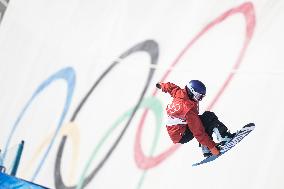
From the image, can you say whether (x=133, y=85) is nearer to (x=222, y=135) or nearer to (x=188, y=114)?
(x=222, y=135)

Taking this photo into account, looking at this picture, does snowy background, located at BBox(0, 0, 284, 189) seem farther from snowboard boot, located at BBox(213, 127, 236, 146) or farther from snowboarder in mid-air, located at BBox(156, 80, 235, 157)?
snowboarder in mid-air, located at BBox(156, 80, 235, 157)

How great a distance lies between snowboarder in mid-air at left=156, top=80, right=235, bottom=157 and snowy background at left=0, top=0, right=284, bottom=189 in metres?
1.52

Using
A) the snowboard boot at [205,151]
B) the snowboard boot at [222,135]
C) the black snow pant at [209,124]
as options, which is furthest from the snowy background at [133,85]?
the black snow pant at [209,124]

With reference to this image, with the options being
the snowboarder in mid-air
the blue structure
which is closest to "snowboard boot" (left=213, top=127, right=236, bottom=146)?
the snowboarder in mid-air

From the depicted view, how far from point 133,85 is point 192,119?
4.32 m

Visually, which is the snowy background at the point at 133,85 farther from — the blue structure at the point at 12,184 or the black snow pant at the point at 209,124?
the blue structure at the point at 12,184

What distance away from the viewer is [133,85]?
823 centimetres

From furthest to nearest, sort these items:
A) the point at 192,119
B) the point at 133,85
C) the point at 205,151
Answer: the point at 133,85, the point at 205,151, the point at 192,119

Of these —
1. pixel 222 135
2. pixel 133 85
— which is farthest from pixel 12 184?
pixel 133 85

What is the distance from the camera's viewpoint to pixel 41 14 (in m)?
11.2

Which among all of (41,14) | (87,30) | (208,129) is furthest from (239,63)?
(41,14)

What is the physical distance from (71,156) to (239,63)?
3.63 metres

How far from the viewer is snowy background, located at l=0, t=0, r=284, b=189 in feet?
19.4

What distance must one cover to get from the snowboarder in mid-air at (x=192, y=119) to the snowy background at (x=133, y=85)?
4.99 feet
